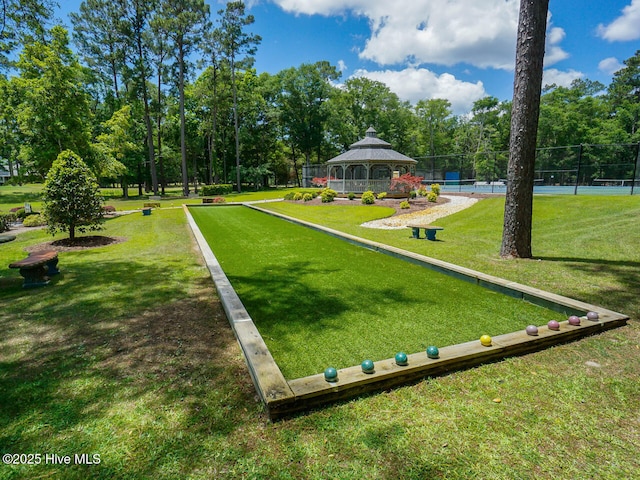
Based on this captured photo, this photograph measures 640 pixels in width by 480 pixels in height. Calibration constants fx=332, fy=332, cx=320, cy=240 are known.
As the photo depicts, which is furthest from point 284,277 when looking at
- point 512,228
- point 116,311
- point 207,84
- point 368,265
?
point 207,84

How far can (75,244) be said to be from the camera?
28.6ft

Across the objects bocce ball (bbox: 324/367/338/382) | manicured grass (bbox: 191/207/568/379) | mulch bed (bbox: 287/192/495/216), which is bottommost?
manicured grass (bbox: 191/207/568/379)

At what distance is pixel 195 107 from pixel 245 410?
139ft

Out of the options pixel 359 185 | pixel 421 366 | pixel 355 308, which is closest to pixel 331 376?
pixel 421 366

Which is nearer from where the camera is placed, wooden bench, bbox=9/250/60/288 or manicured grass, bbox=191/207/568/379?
manicured grass, bbox=191/207/568/379

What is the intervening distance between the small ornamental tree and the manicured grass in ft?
13.7

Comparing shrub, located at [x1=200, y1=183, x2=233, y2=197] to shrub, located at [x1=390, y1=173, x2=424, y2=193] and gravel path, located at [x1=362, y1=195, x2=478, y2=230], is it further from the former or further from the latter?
gravel path, located at [x1=362, y1=195, x2=478, y2=230]

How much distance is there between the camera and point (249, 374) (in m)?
2.88

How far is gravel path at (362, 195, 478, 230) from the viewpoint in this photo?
12469 millimetres

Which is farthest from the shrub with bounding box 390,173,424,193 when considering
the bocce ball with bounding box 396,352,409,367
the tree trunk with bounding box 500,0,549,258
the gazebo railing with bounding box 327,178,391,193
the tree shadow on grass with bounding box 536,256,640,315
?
the bocce ball with bounding box 396,352,409,367

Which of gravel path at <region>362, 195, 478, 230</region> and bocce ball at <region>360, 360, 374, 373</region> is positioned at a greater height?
gravel path at <region>362, 195, 478, 230</region>

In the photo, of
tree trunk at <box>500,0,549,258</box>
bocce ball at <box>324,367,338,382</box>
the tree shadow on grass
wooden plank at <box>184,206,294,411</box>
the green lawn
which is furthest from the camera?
tree trunk at <box>500,0,549,258</box>

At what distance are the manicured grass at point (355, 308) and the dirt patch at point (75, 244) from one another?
3.81 meters

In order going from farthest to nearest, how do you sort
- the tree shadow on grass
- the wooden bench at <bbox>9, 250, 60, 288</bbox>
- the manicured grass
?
1. the wooden bench at <bbox>9, 250, 60, 288</bbox>
2. the tree shadow on grass
3. the manicured grass
